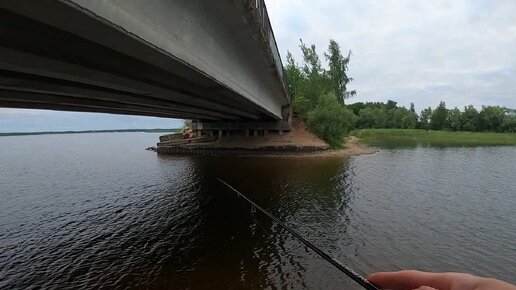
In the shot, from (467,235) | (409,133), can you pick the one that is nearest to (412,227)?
(467,235)

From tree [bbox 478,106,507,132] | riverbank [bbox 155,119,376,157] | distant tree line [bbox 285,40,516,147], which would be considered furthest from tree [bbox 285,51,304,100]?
tree [bbox 478,106,507,132]

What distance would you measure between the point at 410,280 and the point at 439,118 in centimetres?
11810

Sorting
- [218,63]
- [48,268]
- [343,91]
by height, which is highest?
[343,91]

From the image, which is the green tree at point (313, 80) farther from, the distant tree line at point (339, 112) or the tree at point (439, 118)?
the tree at point (439, 118)

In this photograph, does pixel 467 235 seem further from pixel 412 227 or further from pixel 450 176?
pixel 450 176

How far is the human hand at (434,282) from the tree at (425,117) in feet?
393

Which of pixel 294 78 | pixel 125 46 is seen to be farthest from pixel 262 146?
pixel 125 46

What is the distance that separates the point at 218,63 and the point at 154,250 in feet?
23.1

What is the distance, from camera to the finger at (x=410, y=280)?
151 centimetres

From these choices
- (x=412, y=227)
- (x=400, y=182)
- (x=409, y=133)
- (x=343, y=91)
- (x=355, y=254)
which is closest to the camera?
(x=355, y=254)

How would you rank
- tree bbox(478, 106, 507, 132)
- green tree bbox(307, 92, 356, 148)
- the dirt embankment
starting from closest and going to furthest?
the dirt embankment
green tree bbox(307, 92, 356, 148)
tree bbox(478, 106, 507, 132)

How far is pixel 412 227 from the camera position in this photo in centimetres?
1426

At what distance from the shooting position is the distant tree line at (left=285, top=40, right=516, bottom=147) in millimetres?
47947

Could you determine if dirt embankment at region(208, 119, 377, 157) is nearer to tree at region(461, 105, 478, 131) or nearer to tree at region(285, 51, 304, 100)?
tree at region(285, 51, 304, 100)
